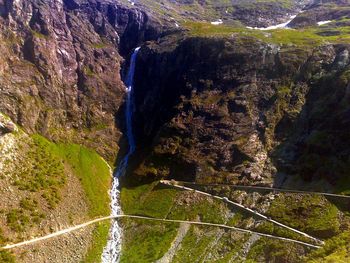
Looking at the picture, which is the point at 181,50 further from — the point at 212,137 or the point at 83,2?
the point at 83,2

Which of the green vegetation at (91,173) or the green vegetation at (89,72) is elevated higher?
the green vegetation at (89,72)

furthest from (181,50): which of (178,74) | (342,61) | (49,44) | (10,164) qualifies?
(10,164)

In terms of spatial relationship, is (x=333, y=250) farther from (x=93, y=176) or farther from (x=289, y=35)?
(x=289, y=35)

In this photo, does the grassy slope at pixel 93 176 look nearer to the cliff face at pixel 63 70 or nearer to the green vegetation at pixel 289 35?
Answer: the cliff face at pixel 63 70

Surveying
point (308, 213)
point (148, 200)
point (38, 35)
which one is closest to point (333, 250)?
point (308, 213)

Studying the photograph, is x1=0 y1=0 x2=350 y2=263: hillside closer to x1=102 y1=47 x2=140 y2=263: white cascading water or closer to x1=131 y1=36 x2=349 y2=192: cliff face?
x1=131 y1=36 x2=349 y2=192: cliff face

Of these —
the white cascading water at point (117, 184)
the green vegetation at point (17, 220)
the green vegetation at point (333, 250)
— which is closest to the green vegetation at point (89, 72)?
the white cascading water at point (117, 184)
